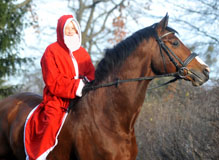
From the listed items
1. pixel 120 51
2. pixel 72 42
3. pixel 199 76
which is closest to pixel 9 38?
pixel 72 42

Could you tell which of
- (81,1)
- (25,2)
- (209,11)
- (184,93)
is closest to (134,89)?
(184,93)

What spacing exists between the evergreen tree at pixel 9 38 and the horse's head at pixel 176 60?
31.6 ft

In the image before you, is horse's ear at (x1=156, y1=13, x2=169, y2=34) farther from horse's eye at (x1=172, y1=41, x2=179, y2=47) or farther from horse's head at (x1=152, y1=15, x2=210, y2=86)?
horse's eye at (x1=172, y1=41, x2=179, y2=47)

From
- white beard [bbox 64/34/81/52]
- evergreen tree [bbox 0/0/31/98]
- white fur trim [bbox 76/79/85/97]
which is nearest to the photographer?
white fur trim [bbox 76/79/85/97]

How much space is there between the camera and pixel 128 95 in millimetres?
3268

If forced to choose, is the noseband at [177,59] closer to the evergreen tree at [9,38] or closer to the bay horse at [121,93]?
the bay horse at [121,93]

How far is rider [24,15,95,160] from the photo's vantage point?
3.42 metres

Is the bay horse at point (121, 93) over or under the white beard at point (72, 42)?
under

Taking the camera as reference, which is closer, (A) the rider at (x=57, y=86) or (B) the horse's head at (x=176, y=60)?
(B) the horse's head at (x=176, y=60)

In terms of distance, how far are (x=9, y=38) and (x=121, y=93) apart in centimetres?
983

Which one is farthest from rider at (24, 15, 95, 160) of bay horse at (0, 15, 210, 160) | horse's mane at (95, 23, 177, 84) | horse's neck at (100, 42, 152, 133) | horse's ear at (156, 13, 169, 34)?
horse's ear at (156, 13, 169, 34)

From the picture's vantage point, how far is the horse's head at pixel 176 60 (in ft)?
10.4

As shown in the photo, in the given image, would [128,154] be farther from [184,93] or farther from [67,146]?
[184,93]

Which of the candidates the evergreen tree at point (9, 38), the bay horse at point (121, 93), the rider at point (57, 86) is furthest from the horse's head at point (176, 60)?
the evergreen tree at point (9, 38)
